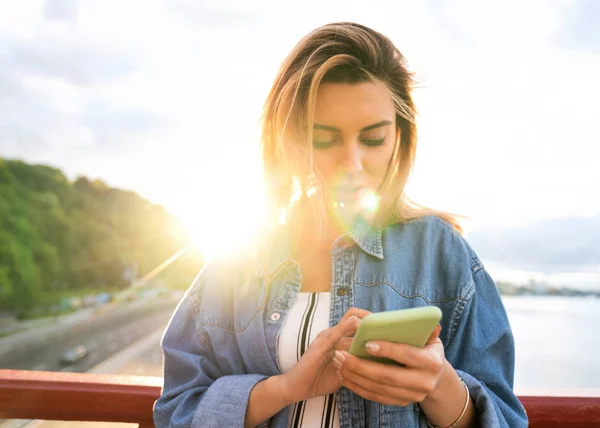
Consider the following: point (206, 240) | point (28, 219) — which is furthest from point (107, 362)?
point (206, 240)

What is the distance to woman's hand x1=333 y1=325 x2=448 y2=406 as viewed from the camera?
3.19ft

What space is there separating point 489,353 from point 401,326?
1.72 feet

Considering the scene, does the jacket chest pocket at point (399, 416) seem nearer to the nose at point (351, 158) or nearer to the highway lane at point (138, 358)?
the nose at point (351, 158)

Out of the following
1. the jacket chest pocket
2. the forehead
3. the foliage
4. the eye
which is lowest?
the foliage

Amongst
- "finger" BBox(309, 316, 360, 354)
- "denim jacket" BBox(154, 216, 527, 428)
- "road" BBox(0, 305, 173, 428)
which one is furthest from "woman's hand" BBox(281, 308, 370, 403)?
"road" BBox(0, 305, 173, 428)

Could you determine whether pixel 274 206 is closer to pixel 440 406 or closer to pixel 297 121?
pixel 297 121

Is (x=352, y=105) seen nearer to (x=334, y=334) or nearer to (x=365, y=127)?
(x=365, y=127)

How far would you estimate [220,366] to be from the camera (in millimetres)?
1514

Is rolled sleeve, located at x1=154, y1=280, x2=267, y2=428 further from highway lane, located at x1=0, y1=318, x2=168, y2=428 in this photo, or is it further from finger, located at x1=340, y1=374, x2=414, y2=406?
highway lane, located at x1=0, y1=318, x2=168, y2=428

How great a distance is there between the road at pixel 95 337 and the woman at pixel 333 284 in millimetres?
65627

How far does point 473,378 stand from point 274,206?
0.94 metres

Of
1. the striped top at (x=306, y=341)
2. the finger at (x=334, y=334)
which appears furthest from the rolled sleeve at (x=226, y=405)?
the finger at (x=334, y=334)

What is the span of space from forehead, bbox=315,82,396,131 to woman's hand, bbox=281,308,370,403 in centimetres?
64

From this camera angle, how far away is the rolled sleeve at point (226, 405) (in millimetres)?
1334
